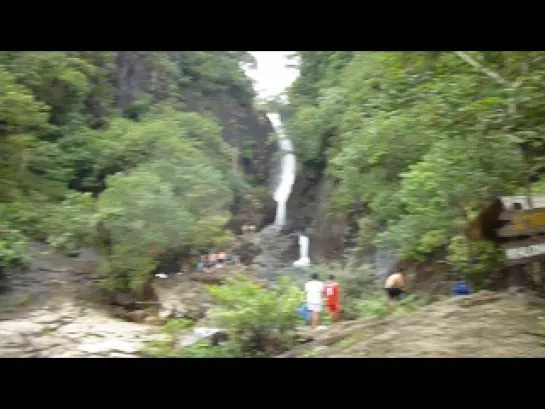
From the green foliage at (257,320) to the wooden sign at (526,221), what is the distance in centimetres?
239

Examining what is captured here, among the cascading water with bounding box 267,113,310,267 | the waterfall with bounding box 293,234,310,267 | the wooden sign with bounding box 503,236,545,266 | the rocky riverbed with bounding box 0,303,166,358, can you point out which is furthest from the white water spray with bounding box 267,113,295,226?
the wooden sign with bounding box 503,236,545,266

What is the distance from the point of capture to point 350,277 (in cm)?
958

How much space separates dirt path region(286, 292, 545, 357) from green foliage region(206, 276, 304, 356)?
0.33 m

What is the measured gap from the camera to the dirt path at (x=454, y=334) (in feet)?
14.5

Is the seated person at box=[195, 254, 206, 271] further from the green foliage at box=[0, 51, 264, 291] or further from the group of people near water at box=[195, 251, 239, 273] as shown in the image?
the green foliage at box=[0, 51, 264, 291]

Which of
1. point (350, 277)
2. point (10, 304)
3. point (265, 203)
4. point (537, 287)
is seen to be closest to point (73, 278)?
point (10, 304)

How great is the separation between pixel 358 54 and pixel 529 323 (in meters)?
8.99

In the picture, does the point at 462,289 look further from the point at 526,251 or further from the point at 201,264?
the point at 201,264

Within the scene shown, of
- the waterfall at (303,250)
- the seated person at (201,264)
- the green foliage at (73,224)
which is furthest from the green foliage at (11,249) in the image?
Result: the waterfall at (303,250)

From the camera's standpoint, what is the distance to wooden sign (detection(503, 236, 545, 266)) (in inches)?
203

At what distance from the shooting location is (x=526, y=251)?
5207 millimetres

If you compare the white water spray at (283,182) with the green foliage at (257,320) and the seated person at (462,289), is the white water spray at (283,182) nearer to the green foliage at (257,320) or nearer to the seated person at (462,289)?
the seated person at (462,289)

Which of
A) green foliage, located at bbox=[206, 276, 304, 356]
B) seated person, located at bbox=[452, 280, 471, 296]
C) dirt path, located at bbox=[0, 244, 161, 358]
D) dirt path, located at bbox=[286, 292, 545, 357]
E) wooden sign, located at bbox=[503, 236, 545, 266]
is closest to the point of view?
dirt path, located at bbox=[286, 292, 545, 357]
